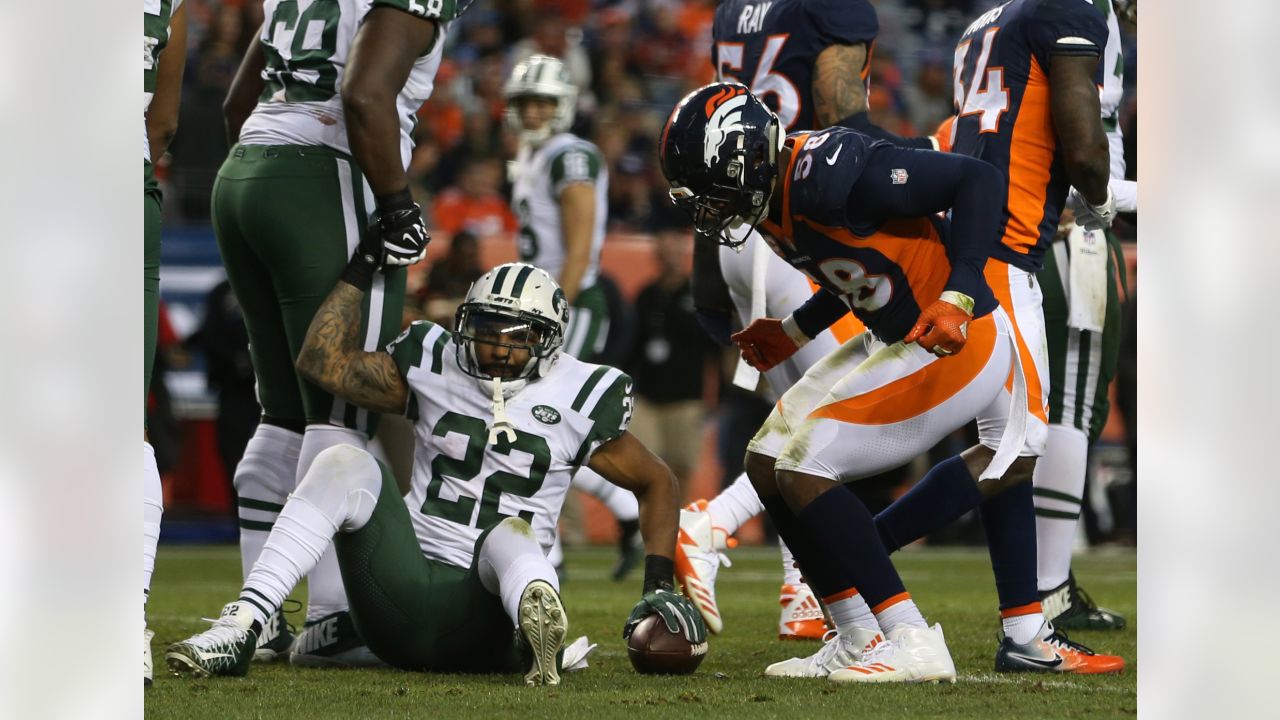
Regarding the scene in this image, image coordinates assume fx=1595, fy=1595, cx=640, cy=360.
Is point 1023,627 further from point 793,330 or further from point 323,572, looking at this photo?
point 323,572

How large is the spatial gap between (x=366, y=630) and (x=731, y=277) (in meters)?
1.92

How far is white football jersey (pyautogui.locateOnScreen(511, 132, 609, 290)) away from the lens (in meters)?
6.60

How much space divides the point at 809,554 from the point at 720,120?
1.04 metres

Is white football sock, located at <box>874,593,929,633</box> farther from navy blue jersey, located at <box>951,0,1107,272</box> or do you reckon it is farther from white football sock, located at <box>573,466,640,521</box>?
white football sock, located at <box>573,466,640,521</box>

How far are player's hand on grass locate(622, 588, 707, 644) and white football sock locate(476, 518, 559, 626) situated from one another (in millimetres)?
271

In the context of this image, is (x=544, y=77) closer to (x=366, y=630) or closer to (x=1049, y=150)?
(x=1049, y=150)

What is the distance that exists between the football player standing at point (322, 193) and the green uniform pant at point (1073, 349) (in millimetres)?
2233

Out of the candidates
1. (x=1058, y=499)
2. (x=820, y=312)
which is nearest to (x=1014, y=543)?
(x=820, y=312)

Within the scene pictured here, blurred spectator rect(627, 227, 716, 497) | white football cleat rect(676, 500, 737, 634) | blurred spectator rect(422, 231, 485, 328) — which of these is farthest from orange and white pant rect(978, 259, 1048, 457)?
blurred spectator rect(627, 227, 716, 497)

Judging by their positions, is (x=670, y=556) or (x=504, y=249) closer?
(x=670, y=556)

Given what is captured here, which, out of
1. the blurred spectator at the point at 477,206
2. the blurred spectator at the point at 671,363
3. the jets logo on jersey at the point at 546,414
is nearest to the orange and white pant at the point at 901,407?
the jets logo on jersey at the point at 546,414

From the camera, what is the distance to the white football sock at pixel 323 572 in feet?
13.2
